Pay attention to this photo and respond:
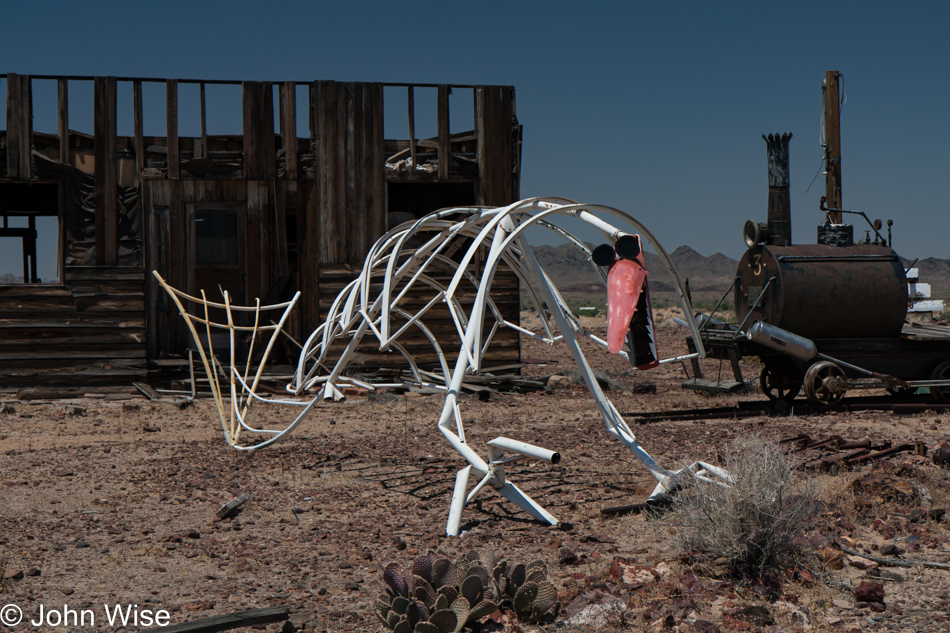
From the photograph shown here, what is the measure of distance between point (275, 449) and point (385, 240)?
2753mm

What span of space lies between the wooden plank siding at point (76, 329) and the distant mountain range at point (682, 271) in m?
92.1

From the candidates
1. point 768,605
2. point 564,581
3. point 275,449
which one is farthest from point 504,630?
point 275,449

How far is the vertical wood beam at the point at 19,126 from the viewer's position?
14305mm

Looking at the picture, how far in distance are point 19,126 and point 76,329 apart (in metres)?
3.48

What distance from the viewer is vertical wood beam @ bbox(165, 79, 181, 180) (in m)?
14.7

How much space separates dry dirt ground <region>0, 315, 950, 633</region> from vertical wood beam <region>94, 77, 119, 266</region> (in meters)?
4.57

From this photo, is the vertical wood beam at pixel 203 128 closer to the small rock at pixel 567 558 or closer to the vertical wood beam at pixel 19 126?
the vertical wood beam at pixel 19 126

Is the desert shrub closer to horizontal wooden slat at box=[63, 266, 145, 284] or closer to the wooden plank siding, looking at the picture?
the wooden plank siding

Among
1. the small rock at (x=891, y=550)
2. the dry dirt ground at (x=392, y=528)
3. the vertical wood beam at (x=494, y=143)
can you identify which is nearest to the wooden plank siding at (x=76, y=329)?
the dry dirt ground at (x=392, y=528)

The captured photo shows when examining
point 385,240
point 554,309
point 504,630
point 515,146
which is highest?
point 515,146

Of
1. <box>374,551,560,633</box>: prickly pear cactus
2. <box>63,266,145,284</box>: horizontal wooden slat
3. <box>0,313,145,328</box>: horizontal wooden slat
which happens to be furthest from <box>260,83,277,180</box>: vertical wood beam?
<box>374,551,560,633</box>: prickly pear cactus

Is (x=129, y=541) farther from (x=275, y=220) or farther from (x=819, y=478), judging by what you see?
(x=275, y=220)

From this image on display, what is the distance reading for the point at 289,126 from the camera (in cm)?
Result: 1505

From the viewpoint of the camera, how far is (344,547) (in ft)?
18.8
